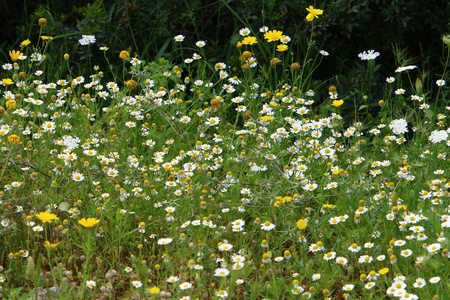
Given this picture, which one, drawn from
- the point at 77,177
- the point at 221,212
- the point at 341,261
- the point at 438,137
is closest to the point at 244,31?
the point at 438,137

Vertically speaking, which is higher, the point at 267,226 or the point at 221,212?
the point at 267,226

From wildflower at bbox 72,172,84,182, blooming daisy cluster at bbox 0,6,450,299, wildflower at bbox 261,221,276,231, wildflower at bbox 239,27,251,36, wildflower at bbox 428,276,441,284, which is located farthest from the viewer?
wildflower at bbox 239,27,251,36

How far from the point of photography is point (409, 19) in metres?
4.41

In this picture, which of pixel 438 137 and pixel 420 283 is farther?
pixel 438 137

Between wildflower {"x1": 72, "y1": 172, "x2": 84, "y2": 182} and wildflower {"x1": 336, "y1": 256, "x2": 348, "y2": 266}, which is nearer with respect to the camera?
wildflower {"x1": 336, "y1": 256, "x2": 348, "y2": 266}

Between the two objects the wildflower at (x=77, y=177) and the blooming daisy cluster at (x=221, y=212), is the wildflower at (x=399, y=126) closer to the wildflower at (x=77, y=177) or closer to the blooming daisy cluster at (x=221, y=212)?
the blooming daisy cluster at (x=221, y=212)

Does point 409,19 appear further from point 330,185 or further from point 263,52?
point 330,185

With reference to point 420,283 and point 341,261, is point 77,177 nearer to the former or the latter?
point 341,261

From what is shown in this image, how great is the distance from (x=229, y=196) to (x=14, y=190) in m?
1.05

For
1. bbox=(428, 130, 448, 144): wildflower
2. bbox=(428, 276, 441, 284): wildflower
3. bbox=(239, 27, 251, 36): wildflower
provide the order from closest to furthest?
bbox=(428, 276, 441, 284): wildflower < bbox=(428, 130, 448, 144): wildflower < bbox=(239, 27, 251, 36): wildflower

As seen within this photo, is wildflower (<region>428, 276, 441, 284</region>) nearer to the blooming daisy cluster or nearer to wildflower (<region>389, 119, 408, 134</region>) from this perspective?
the blooming daisy cluster

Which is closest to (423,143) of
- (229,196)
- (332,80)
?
(332,80)

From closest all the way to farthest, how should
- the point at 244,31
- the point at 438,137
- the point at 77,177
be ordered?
the point at 77,177 → the point at 438,137 → the point at 244,31

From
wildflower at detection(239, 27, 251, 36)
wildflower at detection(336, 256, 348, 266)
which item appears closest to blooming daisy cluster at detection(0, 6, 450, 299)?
wildflower at detection(336, 256, 348, 266)
